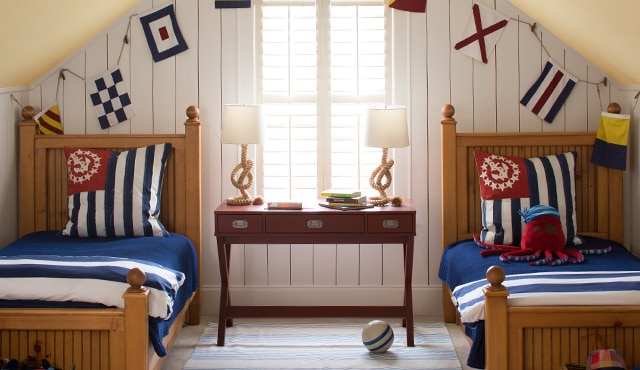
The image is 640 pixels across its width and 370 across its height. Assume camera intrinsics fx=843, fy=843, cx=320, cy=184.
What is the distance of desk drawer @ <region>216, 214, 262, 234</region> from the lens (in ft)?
13.0

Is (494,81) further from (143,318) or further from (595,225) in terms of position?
(143,318)

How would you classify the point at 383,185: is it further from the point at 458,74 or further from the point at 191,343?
the point at 191,343

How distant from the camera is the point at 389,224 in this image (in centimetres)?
396

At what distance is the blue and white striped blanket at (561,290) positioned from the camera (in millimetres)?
3045

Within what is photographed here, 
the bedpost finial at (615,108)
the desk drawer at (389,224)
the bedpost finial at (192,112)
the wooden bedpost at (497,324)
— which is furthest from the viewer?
the bedpost finial at (192,112)

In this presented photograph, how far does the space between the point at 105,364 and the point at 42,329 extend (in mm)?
258

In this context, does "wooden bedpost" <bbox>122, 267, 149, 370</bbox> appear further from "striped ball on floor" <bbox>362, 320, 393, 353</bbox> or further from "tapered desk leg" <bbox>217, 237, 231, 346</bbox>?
Answer: "striped ball on floor" <bbox>362, 320, 393, 353</bbox>

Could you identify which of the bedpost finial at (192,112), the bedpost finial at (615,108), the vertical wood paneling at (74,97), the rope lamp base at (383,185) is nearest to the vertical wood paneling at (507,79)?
the bedpost finial at (615,108)

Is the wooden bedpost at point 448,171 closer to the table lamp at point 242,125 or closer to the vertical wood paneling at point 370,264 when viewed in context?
the vertical wood paneling at point 370,264

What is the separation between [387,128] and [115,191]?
136 cm

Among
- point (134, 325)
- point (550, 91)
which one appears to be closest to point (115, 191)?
point (134, 325)

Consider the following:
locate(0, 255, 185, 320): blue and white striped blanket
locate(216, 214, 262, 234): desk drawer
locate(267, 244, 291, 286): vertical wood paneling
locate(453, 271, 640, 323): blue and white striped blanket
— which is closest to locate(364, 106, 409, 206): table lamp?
locate(216, 214, 262, 234): desk drawer

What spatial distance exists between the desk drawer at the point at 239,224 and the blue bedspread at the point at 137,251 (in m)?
0.23

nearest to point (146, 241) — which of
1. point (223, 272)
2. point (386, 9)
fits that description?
point (223, 272)
